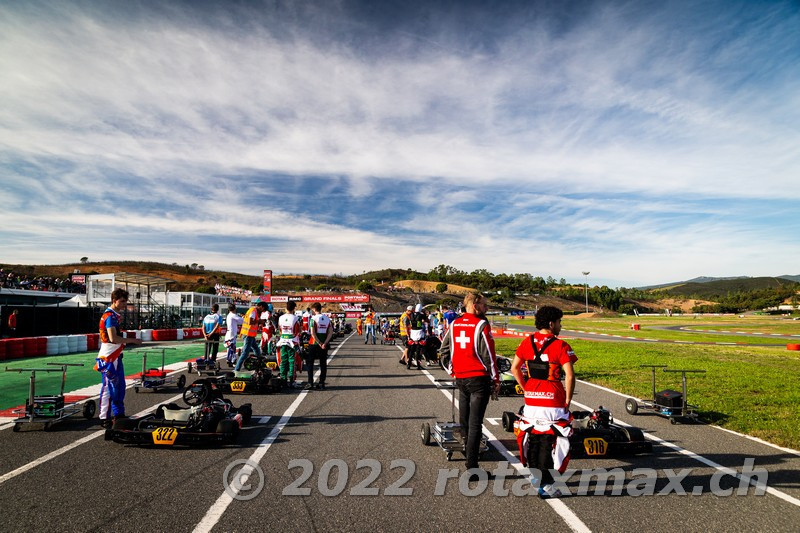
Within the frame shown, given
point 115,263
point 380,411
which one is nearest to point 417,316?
point 380,411

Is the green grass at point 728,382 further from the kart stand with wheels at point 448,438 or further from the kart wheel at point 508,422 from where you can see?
the kart stand with wheels at point 448,438

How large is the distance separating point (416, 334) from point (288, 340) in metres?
5.64

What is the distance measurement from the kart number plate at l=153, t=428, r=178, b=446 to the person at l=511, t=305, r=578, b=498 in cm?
457

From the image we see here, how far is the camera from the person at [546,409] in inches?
185

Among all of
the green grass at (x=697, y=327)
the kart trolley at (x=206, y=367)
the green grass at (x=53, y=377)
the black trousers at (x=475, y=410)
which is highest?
the black trousers at (x=475, y=410)

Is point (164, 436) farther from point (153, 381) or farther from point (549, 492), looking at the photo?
point (153, 381)

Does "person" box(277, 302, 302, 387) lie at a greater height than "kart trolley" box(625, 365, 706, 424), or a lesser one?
greater

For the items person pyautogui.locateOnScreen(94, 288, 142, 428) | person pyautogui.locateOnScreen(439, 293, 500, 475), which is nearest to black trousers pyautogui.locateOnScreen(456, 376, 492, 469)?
person pyautogui.locateOnScreen(439, 293, 500, 475)

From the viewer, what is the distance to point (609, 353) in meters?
21.5

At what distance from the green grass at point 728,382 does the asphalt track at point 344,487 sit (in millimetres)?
1080

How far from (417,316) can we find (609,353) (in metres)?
11.1

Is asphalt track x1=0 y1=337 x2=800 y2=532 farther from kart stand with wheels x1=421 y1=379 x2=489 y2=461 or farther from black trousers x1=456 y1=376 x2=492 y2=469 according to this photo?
black trousers x1=456 y1=376 x2=492 y2=469

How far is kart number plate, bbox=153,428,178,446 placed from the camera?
247 inches

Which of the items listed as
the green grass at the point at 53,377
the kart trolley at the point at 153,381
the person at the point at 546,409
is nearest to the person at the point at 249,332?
the kart trolley at the point at 153,381
